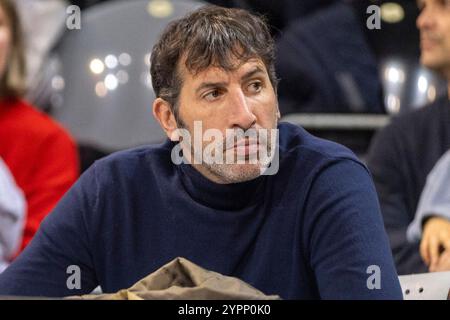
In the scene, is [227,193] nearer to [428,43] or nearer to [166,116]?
[166,116]

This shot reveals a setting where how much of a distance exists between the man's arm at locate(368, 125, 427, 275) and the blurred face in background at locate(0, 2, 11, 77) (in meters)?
0.78

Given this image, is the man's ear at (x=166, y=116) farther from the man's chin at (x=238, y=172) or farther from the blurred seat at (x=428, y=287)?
the blurred seat at (x=428, y=287)

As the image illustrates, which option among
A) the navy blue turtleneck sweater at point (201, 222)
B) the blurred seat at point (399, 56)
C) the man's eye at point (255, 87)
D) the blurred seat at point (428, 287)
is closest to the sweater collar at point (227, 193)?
the navy blue turtleneck sweater at point (201, 222)

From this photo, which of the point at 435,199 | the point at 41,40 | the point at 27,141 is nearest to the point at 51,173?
the point at 27,141

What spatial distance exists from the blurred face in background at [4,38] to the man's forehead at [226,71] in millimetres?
895

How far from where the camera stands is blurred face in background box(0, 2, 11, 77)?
6.88 ft

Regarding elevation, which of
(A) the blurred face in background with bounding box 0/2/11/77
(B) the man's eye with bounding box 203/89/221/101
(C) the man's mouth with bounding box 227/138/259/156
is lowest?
(C) the man's mouth with bounding box 227/138/259/156

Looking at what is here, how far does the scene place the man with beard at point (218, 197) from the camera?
1288mm

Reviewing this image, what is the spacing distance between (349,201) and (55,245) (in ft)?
1.32

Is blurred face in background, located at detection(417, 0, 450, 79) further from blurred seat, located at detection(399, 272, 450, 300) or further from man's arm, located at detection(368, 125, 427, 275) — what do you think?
blurred seat, located at detection(399, 272, 450, 300)

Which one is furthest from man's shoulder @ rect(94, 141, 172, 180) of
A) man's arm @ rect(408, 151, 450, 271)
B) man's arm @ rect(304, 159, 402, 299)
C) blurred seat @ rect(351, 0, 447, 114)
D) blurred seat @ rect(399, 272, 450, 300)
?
blurred seat @ rect(351, 0, 447, 114)

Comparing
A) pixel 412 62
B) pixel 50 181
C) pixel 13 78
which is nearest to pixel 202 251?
pixel 50 181

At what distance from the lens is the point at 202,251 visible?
135 centimetres
